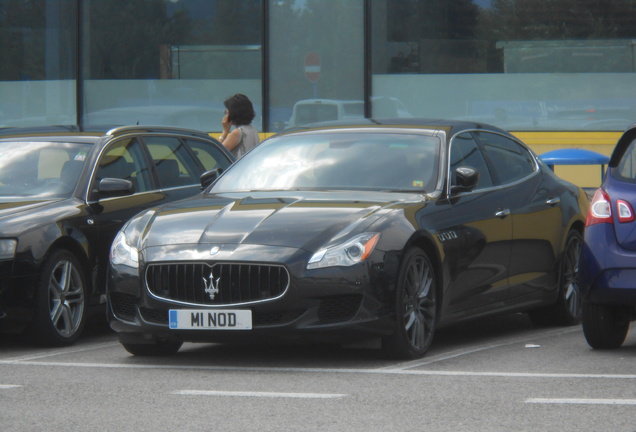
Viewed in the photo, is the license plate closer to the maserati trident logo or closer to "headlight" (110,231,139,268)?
the maserati trident logo

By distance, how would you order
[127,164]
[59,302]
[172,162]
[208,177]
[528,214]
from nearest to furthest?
[59,302], [528,214], [208,177], [127,164], [172,162]

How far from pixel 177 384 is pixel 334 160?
2.42 metres

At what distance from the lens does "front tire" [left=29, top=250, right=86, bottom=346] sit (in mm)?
8797

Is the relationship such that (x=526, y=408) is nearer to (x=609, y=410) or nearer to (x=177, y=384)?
(x=609, y=410)

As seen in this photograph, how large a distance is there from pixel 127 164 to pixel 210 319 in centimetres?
310

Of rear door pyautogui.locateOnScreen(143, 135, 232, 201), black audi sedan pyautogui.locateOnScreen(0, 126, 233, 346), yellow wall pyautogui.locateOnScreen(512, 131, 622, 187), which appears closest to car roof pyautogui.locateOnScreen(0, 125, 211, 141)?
black audi sedan pyautogui.locateOnScreen(0, 126, 233, 346)

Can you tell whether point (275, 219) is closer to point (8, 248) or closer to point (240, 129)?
point (8, 248)

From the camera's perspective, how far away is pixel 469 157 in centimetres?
914

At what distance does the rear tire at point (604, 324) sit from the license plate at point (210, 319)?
218 centimetres

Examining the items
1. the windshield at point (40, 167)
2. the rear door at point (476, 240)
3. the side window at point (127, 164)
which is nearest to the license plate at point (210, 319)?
the rear door at point (476, 240)

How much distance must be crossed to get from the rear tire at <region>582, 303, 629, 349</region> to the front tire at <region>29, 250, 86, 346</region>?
3542 millimetres

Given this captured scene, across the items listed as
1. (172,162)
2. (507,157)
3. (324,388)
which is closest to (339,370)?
(324,388)

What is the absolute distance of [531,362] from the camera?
7.79m

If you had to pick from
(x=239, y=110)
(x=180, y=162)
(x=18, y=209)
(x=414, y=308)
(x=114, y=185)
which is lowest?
(x=414, y=308)
